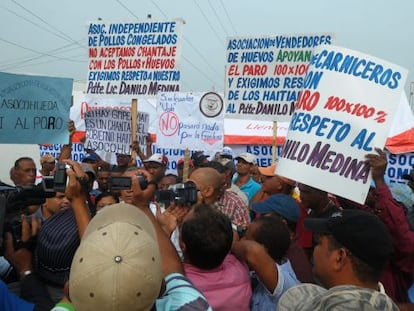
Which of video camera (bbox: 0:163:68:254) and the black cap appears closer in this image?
the black cap

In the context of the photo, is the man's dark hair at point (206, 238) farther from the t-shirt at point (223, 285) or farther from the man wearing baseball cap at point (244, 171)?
the man wearing baseball cap at point (244, 171)

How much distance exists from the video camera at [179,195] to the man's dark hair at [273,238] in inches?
17.2

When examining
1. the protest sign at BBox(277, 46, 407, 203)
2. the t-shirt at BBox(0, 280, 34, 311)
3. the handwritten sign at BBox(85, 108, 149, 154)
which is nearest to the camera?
the t-shirt at BBox(0, 280, 34, 311)

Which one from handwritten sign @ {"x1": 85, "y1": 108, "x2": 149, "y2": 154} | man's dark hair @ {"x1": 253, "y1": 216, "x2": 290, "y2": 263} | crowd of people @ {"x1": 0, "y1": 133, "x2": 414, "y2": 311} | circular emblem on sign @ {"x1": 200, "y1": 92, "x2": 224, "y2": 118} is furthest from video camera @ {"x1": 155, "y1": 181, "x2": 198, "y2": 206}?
circular emblem on sign @ {"x1": 200, "y1": 92, "x2": 224, "y2": 118}

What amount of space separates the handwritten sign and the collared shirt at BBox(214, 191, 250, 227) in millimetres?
2670

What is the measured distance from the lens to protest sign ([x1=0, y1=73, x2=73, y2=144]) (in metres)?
5.58

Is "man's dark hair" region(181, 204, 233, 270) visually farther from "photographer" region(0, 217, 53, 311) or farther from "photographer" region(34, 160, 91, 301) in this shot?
"photographer" region(0, 217, 53, 311)

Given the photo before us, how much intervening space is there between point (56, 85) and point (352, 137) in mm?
3885

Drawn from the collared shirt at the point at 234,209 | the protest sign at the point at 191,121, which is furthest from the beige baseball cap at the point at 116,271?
the protest sign at the point at 191,121

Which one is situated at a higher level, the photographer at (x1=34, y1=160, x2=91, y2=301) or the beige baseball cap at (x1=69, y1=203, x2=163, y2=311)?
the beige baseball cap at (x1=69, y1=203, x2=163, y2=311)

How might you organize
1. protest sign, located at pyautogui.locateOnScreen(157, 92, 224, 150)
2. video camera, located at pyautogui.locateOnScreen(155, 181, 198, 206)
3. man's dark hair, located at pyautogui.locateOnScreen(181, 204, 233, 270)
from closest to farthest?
man's dark hair, located at pyautogui.locateOnScreen(181, 204, 233, 270) < video camera, located at pyautogui.locateOnScreen(155, 181, 198, 206) < protest sign, located at pyautogui.locateOnScreen(157, 92, 224, 150)

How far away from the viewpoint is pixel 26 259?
2.71 m

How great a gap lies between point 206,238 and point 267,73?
479 centimetres

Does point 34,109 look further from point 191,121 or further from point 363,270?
point 363,270
